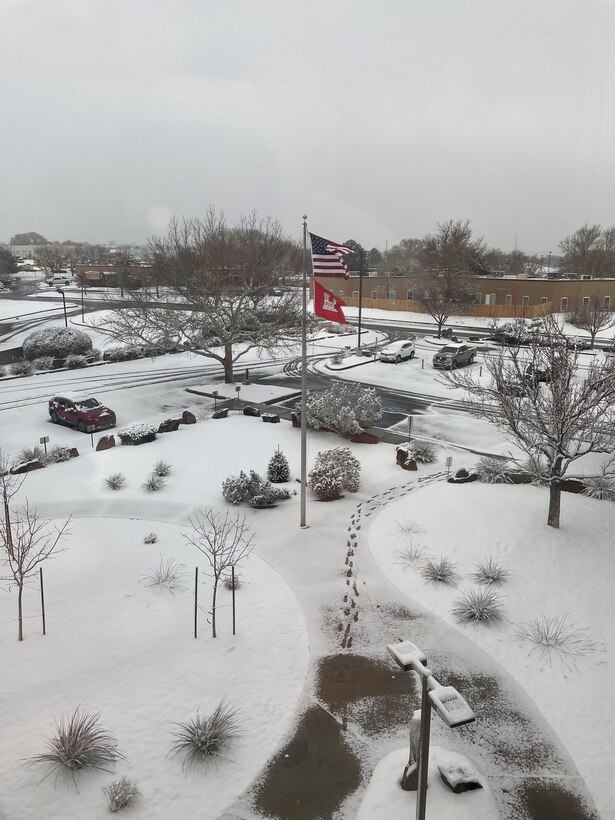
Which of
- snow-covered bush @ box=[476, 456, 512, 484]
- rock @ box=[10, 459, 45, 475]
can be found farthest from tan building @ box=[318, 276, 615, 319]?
rock @ box=[10, 459, 45, 475]

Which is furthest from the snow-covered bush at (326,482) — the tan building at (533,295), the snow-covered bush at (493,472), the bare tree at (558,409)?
the tan building at (533,295)

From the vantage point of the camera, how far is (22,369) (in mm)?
32750

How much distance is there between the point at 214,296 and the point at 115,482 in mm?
13081

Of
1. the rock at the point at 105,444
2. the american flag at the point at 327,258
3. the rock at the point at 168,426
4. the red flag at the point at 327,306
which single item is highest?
the american flag at the point at 327,258

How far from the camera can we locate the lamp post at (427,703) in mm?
5637

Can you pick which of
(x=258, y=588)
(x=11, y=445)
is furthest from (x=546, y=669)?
(x=11, y=445)

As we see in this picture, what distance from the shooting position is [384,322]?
59.1 meters

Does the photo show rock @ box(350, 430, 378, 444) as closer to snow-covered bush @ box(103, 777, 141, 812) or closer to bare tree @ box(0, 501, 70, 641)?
bare tree @ box(0, 501, 70, 641)

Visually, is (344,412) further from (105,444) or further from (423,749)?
(423,749)

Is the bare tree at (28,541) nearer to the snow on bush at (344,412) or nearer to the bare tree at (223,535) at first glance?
the bare tree at (223,535)

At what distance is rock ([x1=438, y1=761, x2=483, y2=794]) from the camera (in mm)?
6895

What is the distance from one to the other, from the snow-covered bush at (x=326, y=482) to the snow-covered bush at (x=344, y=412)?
4.62 metres

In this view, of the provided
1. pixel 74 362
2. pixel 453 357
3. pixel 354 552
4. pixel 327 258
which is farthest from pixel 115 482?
pixel 453 357

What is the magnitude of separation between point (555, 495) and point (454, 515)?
2384 millimetres
